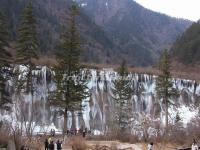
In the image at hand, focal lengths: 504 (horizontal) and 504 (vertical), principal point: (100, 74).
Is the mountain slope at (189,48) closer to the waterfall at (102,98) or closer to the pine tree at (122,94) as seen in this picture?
the waterfall at (102,98)

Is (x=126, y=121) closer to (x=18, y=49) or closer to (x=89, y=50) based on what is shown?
(x=18, y=49)

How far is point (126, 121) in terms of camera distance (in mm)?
66438

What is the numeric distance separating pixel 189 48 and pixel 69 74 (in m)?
121

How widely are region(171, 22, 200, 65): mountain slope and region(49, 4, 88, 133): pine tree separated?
10763cm

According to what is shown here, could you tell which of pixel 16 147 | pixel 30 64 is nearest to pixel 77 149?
pixel 16 147

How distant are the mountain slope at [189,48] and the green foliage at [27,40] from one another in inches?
4142

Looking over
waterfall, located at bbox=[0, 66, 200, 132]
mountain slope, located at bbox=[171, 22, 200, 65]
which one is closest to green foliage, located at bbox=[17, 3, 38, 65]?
waterfall, located at bbox=[0, 66, 200, 132]

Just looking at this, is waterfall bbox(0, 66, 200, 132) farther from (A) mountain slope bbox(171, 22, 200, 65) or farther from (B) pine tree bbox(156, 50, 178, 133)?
(A) mountain slope bbox(171, 22, 200, 65)

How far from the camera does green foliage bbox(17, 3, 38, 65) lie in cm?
5475

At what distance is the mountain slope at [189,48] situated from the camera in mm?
159850

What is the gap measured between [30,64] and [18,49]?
305 cm

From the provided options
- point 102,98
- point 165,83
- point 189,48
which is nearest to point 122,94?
point 165,83

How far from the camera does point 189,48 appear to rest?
16588 centimetres

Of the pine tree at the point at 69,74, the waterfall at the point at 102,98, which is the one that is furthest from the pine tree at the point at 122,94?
the pine tree at the point at 69,74
